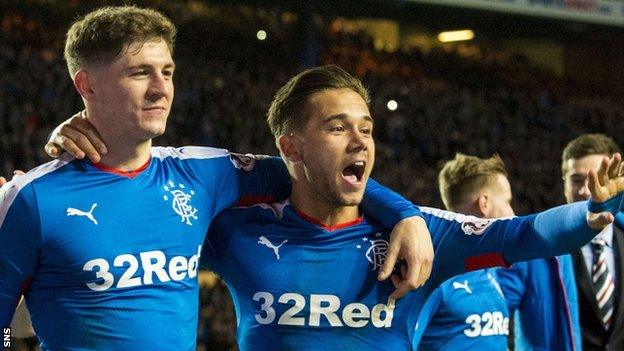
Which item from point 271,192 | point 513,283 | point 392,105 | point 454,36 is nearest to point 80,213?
point 271,192

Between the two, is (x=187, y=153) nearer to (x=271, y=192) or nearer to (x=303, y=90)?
(x=271, y=192)

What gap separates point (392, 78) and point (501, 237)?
65.1 feet

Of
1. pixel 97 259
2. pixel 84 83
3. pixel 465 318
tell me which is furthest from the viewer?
pixel 465 318

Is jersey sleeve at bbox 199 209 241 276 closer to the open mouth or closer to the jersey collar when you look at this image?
the jersey collar

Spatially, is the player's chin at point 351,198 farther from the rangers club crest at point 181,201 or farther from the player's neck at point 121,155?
the player's neck at point 121,155

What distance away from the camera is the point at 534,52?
2823 cm

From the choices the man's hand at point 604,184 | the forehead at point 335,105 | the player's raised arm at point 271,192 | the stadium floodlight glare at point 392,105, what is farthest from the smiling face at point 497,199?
the stadium floodlight glare at point 392,105

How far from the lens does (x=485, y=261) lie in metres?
3.12

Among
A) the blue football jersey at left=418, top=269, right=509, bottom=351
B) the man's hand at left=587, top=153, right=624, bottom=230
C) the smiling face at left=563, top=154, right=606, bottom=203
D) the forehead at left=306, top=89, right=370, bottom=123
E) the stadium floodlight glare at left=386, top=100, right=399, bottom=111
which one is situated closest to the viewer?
the man's hand at left=587, top=153, right=624, bottom=230

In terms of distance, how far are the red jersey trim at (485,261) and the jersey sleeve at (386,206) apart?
0.22 m

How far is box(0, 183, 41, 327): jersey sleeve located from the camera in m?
2.77

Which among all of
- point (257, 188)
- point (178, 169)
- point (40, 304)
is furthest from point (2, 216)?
point (257, 188)

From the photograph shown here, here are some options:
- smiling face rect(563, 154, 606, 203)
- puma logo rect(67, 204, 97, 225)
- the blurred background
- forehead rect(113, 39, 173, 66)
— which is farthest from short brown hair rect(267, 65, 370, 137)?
the blurred background

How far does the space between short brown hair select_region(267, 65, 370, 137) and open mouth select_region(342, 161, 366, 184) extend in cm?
22
